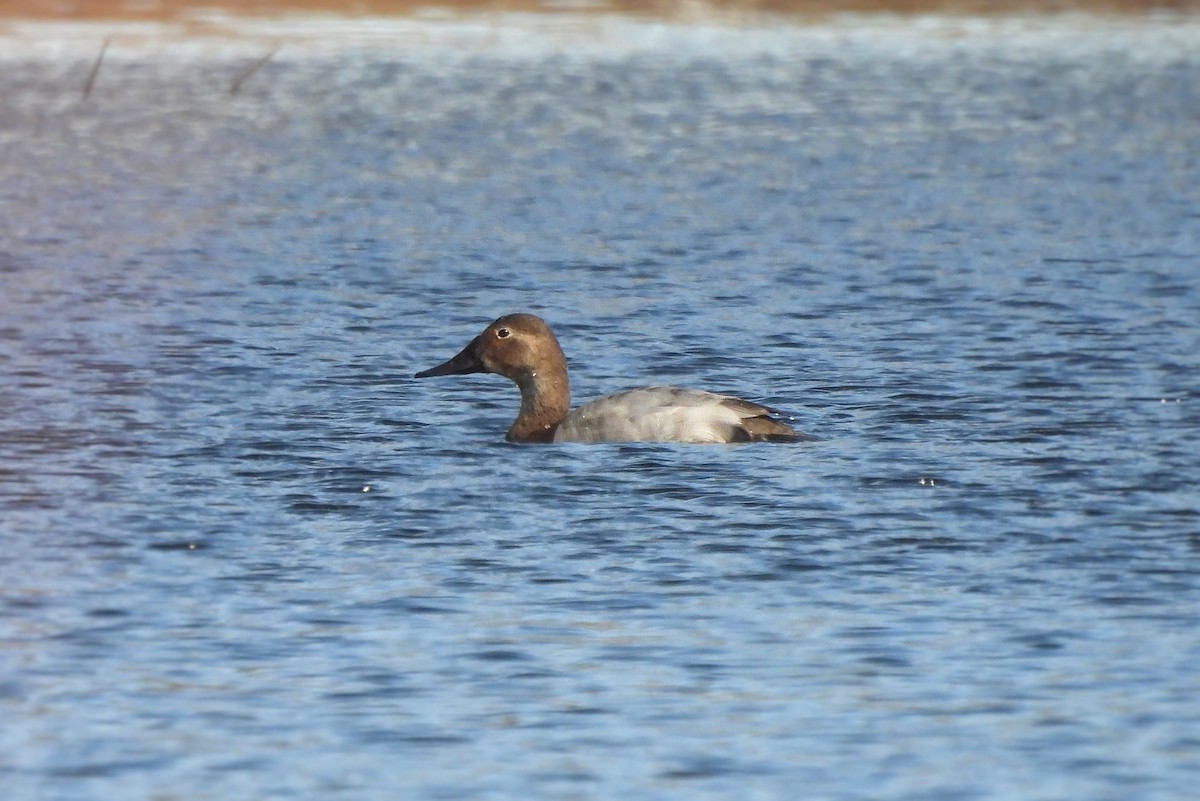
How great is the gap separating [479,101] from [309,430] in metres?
25.1

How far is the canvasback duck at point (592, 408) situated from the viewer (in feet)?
44.4

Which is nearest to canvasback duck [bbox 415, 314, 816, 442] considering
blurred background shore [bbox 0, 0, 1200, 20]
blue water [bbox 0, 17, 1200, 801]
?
blue water [bbox 0, 17, 1200, 801]

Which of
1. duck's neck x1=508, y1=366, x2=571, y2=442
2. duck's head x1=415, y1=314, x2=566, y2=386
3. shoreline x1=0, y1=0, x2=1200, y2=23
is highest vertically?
duck's head x1=415, y1=314, x2=566, y2=386

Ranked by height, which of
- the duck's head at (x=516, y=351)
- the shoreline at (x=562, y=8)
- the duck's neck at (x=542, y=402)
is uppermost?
the duck's head at (x=516, y=351)

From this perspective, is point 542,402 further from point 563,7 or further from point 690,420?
point 563,7

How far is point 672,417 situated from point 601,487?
130 cm

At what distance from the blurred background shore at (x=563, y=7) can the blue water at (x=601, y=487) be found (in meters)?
22.1

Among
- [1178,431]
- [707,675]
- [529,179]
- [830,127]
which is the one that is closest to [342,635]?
[707,675]

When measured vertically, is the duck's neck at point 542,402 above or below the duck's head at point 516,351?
below

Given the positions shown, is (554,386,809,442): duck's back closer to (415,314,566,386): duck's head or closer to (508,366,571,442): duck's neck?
(508,366,571,442): duck's neck

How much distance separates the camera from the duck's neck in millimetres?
14234

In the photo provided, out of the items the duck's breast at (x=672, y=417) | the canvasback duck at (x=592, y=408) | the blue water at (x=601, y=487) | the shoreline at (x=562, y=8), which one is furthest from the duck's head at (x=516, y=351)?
the shoreline at (x=562, y=8)

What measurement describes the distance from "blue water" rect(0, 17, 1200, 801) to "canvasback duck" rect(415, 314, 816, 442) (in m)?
0.30

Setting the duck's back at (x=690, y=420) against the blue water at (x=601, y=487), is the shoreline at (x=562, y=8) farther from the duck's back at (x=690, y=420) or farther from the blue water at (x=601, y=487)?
the duck's back at (x=690, y=420)
